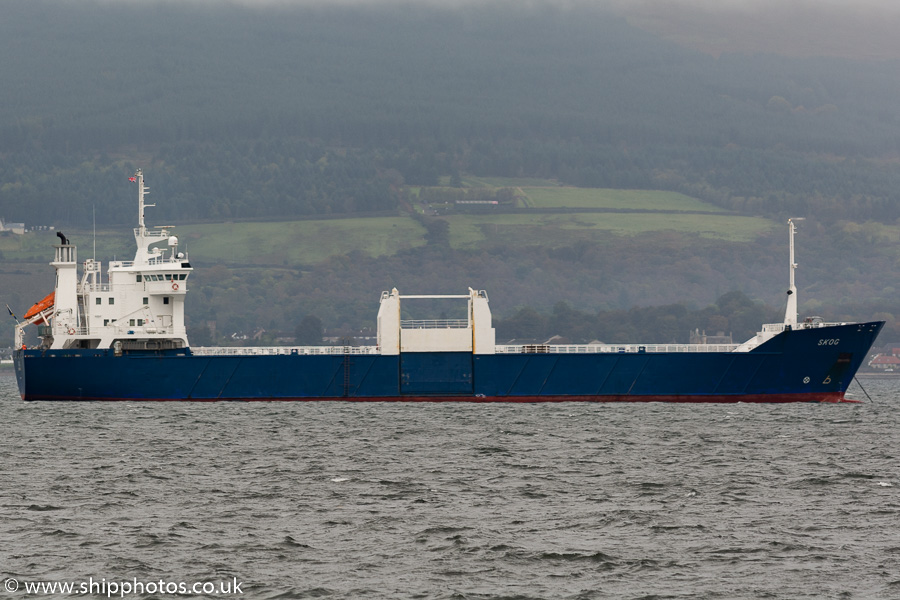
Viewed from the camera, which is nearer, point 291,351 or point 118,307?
point 291,351

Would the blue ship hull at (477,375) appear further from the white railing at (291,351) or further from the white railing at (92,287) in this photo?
the white railing at (92,287)

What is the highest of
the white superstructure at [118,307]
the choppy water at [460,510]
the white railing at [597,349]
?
the white superstructure at [118,307]

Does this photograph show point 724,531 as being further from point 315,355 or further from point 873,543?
point 315,355

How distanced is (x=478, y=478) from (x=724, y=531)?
28.3 feet

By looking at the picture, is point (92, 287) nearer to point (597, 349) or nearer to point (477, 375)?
point (477, 375)

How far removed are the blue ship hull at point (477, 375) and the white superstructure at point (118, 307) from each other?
1301 millimetres

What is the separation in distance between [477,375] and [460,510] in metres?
32.5

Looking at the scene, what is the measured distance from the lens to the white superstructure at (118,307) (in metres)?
60.3

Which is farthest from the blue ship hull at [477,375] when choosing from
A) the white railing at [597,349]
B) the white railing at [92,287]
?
the white railing at [92,287]

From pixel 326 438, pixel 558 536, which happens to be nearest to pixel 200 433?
pixel 326 438

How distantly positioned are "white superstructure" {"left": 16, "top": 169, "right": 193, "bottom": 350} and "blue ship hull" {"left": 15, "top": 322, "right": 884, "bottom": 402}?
4.27 ft

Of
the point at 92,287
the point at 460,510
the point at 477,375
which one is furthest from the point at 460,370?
the point at 460,510

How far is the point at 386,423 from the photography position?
47.5m

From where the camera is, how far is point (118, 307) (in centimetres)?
6094
